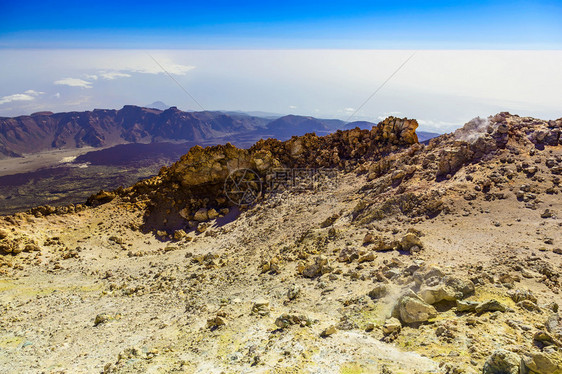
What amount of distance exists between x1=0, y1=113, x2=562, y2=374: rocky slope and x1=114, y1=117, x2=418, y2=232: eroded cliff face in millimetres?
203

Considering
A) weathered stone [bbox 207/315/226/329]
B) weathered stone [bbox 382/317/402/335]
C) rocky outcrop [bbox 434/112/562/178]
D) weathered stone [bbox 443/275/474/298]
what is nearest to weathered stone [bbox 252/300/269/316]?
weathered stone [bbox 207/315/226/329]

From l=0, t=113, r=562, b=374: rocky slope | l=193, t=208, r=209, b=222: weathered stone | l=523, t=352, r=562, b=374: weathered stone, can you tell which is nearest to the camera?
l=523, t=352, r=562, b=374: weathered stone

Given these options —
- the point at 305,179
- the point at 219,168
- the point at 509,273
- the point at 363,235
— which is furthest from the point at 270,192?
the point at 509,273

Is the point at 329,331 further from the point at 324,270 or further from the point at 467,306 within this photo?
the point at 324,270

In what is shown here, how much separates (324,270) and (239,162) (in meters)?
17.2

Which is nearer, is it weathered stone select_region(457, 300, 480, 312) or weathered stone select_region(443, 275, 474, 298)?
weathered stone select_region(457, 300, 480, 312)

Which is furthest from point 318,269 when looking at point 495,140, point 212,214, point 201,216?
point 201,216

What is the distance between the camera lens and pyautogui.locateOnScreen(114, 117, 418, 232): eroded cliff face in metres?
25.4

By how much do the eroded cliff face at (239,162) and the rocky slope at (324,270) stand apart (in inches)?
8.0

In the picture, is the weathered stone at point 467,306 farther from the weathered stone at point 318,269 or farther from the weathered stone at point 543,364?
the weathered stone at point 318,269

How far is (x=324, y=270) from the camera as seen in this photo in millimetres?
11672

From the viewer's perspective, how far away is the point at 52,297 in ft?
47.0

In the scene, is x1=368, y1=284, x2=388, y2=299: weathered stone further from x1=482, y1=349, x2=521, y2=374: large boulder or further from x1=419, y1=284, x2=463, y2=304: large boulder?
x1=482, y1=349, x2=521, y2=374: large boulder

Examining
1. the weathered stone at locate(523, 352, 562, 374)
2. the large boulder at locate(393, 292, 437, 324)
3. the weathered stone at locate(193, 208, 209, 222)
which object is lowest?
the weathered stone at locate(193, 208, 209, 222)
